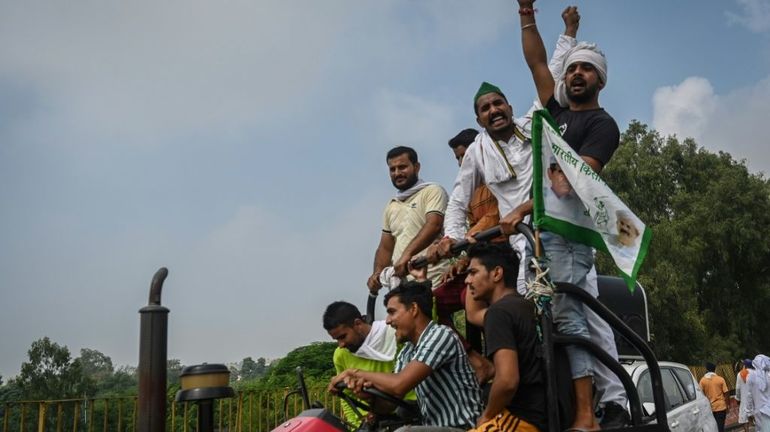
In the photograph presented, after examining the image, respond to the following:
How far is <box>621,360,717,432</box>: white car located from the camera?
281 inches

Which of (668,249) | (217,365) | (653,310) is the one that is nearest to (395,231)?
(217,365)

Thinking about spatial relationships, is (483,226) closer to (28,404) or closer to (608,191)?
(608,191)

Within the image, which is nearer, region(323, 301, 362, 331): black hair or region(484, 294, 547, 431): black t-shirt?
region(484, 294, 547, 431): black t-shirt

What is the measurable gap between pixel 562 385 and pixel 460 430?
44cm

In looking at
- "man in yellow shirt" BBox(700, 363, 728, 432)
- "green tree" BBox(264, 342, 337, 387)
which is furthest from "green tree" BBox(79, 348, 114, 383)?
"man in yellow shirt" BBox(700, 363, 728, 432)

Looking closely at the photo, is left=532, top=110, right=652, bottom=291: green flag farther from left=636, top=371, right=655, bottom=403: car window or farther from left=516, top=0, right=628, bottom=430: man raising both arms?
left=636, top=371, right=655, bottom=403: car window

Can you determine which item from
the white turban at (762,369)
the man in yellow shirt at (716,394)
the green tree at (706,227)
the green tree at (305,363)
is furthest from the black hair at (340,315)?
the green tree at (706,227)

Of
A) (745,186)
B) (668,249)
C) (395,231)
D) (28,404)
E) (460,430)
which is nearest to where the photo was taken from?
(460,430)

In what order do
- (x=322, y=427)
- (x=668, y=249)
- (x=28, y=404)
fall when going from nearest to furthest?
(x=322, y=427) → (x=28, y=404) → (x=668, y=249)

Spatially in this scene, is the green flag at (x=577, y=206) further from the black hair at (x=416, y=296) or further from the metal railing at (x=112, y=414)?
the metal railing at (x=112, y=414)

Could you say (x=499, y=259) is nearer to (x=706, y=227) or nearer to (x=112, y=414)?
(x=112, y=414)

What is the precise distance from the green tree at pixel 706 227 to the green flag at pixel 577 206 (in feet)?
80.1

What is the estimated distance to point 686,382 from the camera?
8109mm

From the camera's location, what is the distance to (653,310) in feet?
82.7
